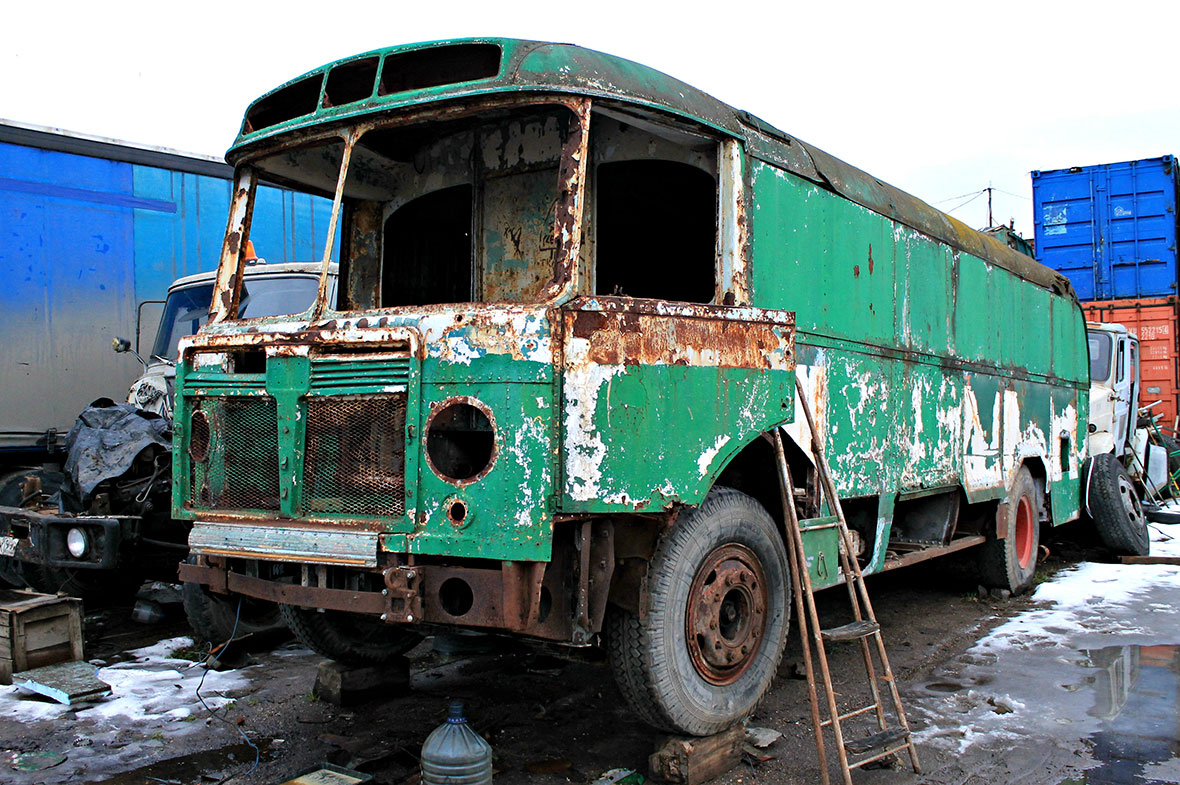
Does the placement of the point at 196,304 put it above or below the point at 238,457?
above

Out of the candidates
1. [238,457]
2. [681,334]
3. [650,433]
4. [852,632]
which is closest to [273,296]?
[238,457]

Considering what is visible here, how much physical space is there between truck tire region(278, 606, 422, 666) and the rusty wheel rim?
A: 1.62m

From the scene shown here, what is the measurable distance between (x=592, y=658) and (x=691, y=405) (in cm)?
115

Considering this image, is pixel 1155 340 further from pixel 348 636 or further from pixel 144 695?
pixel 144 695

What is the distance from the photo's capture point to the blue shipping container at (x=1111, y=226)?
16438 millimetres

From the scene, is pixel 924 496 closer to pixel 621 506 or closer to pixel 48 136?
pixel 621 506

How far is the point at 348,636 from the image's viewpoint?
4.99m

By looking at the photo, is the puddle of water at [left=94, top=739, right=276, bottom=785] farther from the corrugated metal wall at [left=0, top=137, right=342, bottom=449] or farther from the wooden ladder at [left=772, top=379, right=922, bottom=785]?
the corrugated metal wall at [left=0, top=137, right=342, bottom=449]

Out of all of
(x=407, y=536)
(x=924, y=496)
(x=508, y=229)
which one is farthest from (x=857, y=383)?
(x=407, y=536)

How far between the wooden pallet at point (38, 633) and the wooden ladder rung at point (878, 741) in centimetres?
445

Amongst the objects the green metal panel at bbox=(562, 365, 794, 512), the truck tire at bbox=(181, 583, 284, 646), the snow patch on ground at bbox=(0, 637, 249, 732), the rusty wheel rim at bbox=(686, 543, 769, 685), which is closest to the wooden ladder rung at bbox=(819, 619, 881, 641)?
the rusty wheel rim at bbox=(686, 543, 769, 685)

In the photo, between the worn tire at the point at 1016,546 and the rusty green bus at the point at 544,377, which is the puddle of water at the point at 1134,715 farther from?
the worn tire at the point at 1016,546

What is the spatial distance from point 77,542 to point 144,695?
4.23ft

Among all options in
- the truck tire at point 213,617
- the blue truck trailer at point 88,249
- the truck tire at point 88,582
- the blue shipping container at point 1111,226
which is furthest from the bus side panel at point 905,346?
the blue shipping container at point 1111,226
